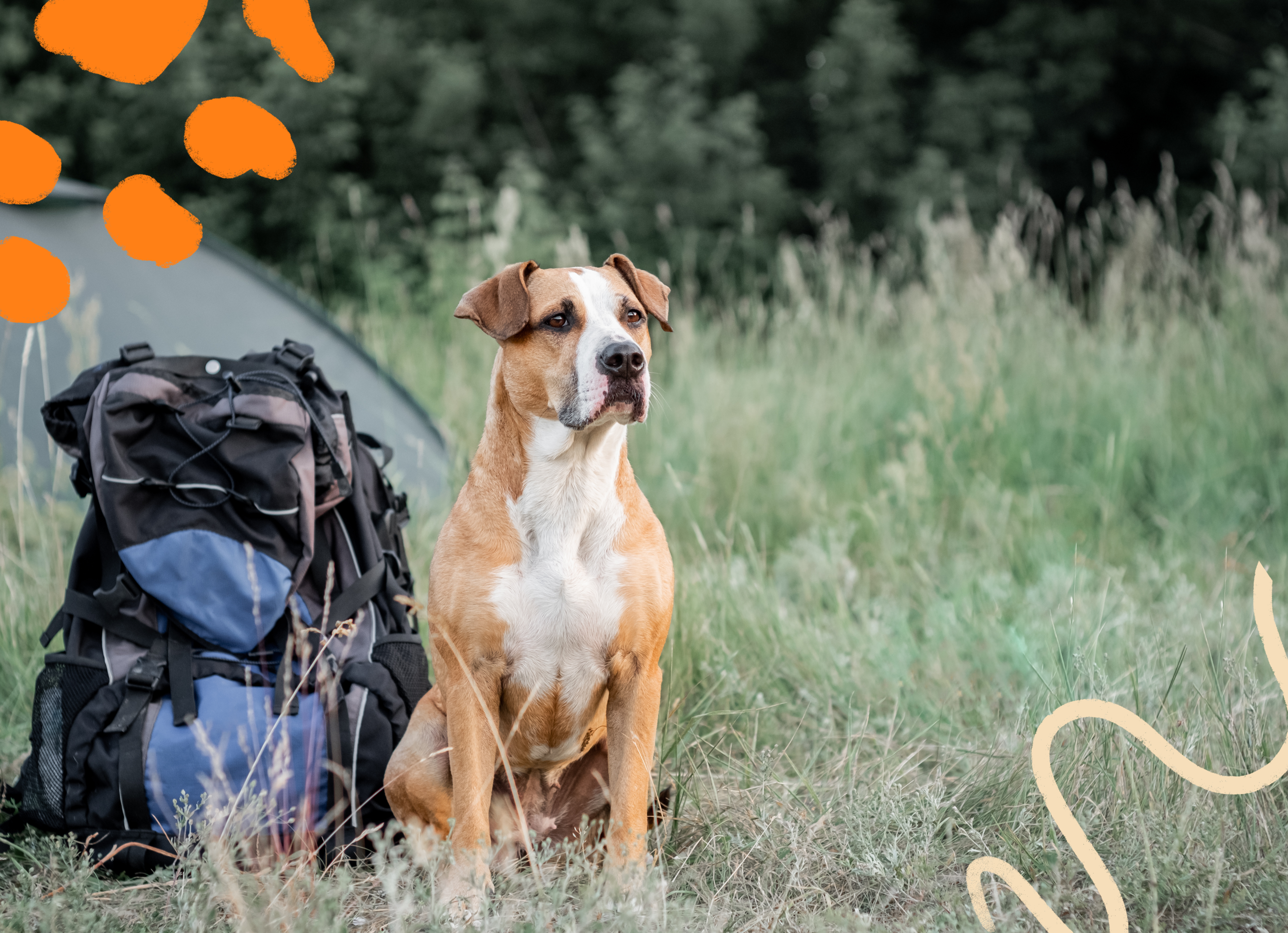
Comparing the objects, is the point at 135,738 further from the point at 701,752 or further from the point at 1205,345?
the point at 1205,345

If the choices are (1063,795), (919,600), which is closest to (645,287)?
(1063,795)

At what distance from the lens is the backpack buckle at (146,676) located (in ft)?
7.34

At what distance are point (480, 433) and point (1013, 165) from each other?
24.4 feet

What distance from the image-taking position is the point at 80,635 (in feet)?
7.66

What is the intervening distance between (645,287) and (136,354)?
1.30 metres

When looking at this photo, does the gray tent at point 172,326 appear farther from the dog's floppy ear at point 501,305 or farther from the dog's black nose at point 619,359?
the dog's black nose at point 619,359

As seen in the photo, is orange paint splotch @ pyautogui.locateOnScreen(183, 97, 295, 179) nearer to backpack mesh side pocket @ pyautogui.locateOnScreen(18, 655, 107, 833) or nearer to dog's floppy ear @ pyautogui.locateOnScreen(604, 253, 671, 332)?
backpack mesh side pocket @ pyautogui.locateOnScreen(18, 655, 107, 833)

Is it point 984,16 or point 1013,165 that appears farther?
point 984,16

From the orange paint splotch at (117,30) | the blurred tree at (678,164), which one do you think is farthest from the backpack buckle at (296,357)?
the blurred tree at (678,164)

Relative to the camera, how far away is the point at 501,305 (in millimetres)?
2131

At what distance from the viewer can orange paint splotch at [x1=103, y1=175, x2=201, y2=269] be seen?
4.50m

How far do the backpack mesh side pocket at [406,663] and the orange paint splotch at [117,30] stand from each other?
2869 mm

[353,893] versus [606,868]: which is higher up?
[606,868]

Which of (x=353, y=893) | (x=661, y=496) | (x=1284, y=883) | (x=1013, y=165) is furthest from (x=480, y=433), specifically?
(x=1013, y=165)
